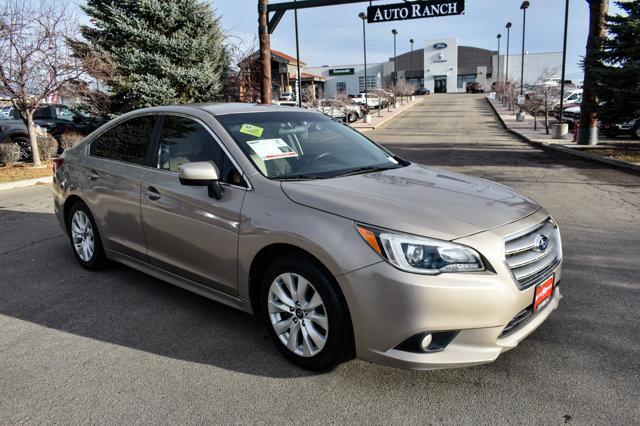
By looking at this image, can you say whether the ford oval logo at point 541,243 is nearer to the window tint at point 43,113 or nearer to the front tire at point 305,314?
the front tire at point 305,314

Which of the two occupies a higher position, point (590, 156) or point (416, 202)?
point (416, 202)

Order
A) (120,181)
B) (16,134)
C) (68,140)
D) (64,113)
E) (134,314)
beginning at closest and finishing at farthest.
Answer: (134,314)
(120,181)
(16,134)
(68,140)
(64,113)

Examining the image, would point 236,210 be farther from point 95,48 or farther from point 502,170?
point 95,48

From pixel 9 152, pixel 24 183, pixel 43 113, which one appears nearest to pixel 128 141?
pixel 24 183

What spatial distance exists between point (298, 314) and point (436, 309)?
2.89 feet

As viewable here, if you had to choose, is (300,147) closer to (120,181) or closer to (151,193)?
(151,193)

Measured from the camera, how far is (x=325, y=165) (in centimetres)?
385

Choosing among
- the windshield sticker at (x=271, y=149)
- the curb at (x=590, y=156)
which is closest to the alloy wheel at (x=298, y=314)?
the windshield sticker at (x=271, y=149)

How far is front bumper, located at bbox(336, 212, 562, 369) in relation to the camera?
2.65 meters

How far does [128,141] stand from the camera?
4605 mm

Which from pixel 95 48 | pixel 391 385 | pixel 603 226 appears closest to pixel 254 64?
pixel 95 48

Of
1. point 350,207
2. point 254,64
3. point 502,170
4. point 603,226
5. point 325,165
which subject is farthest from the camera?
point 254,64

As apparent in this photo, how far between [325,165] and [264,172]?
55 cm

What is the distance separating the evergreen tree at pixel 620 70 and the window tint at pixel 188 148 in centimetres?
1296
